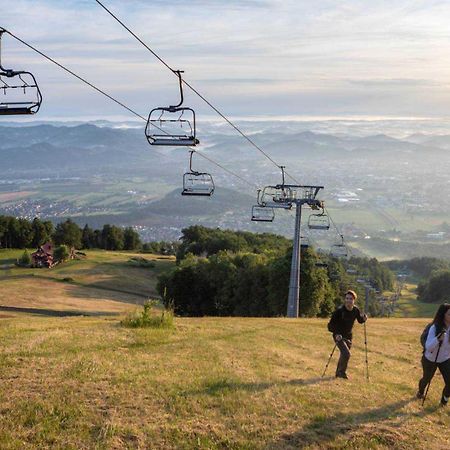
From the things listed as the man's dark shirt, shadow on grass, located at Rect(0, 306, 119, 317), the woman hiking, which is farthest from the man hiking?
shadow on grass, located at Rect(0, 306, 119, 317)

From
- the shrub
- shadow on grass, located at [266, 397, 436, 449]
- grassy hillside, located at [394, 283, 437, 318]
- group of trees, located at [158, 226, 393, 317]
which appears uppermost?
shadow on grass, located at [266, 397, 436, 449]

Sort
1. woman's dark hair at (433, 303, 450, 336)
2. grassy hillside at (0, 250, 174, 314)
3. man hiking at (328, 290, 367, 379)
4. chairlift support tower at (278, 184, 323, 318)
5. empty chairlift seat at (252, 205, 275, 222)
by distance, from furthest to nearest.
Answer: grassy hillside at (0, 250, 174, 314) < chairlift support tower at (278, 184, 323, 318) < empty chairlift seat at (252, 205, 275, 222) < man hiking at (328, 290, 367, 379) < woman's dark hair at (433, 303, 450, 336)

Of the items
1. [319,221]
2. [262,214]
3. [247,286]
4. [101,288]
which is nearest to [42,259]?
[101,288]

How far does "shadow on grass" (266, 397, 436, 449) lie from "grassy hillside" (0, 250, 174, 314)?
126 ft

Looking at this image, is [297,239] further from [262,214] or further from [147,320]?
[147,320]

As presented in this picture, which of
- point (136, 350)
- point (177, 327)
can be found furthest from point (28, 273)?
point (136, 350)

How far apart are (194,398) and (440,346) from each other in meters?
5.81

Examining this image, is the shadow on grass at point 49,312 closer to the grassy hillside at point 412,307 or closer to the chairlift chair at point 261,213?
the chairlift chair at point 261,213

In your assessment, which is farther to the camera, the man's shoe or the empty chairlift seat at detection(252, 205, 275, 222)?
the empty chairlift seat at detection(252, 205, 275, 222)

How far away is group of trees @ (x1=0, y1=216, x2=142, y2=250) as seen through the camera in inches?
4360

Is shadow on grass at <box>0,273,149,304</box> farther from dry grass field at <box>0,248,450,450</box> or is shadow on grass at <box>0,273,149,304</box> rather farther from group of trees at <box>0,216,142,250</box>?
dry grass field at <box>0,248,450,450</box>

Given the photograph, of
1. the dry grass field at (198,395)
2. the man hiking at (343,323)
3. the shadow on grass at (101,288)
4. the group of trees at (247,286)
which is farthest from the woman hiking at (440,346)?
the shadow on grass at (101,288)

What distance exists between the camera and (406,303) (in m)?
117

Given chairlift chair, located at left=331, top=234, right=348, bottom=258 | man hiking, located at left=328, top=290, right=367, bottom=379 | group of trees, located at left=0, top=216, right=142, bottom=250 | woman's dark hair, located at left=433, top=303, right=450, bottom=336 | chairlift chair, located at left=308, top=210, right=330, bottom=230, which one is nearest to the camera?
woman's dark hair, located at left=433, top=303, right=450, bottom=336
